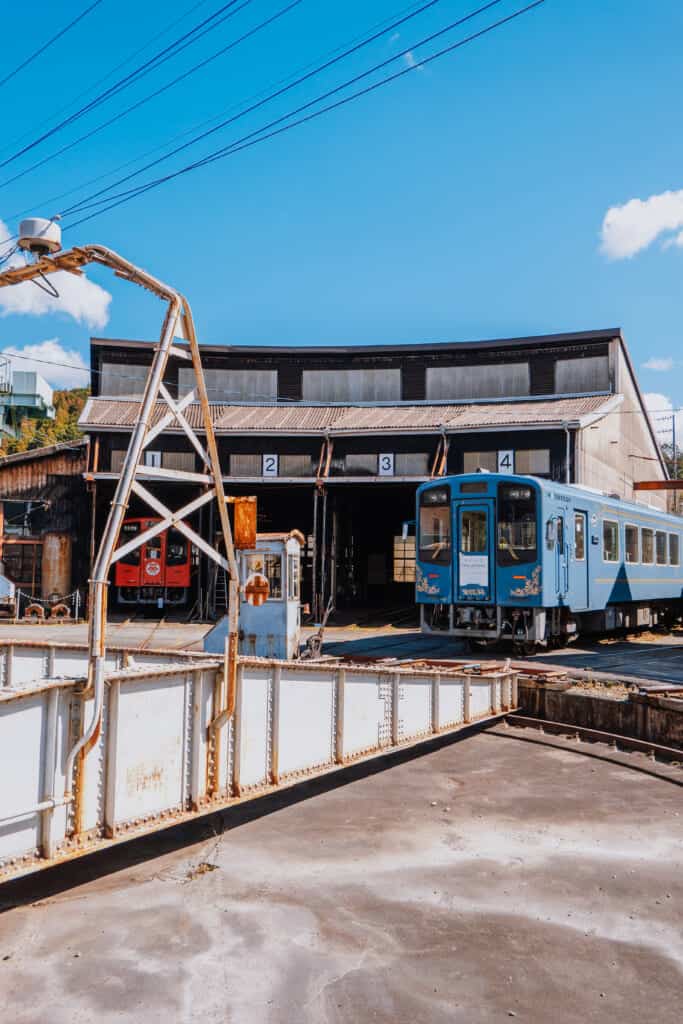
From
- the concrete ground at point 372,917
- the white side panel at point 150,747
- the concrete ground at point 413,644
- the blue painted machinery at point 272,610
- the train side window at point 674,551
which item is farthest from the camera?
the train side window at point 674,551

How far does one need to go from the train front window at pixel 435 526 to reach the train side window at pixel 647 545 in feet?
24.9

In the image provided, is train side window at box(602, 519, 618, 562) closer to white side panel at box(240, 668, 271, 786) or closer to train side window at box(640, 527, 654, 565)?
train side window at box(640, 527, 654, 565)

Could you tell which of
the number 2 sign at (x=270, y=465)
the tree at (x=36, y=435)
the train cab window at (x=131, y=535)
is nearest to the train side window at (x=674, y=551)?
the number 2 sign at (x=270, y=465)

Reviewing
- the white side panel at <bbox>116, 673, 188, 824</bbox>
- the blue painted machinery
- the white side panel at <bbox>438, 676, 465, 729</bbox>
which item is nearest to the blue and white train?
the blue painted machinery

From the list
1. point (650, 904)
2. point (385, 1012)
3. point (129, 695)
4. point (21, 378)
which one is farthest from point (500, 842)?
point (21, 378)

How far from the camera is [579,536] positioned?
62.1 ft

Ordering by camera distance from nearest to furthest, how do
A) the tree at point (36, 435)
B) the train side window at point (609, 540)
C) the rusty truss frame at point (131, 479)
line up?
the rusty truss frame at point (131, 479)
the train side window at point (609, 540)
the tree at point (36, 435)

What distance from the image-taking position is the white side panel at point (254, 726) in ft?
25.2

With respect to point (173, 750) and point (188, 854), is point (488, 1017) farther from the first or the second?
point (188, 854)

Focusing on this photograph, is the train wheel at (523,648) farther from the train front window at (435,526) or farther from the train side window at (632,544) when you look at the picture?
the train side window at (632,544)

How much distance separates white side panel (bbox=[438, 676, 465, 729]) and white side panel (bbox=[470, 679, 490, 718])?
0.43 m

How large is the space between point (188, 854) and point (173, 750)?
1.68 m

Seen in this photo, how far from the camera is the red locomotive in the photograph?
105 ft

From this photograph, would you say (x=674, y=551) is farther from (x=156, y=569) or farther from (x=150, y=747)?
(x=150, y=747)
